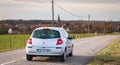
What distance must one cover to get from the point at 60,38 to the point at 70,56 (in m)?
3.61

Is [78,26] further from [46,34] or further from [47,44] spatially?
[47,44]

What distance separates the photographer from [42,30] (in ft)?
63.1

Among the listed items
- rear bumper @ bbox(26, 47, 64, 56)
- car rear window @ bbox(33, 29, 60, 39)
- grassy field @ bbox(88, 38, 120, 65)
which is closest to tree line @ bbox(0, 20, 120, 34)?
grassy field @ bbox(88, 38, 120, 65)

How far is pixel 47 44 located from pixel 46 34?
2.19 ft

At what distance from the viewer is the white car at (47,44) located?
60.4 feet

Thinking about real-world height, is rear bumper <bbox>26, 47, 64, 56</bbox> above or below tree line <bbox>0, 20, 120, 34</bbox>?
above

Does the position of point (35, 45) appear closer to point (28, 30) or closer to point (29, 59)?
point (29, 59)

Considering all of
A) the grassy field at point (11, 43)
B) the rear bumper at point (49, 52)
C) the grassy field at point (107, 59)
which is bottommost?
the grassy field at point (11, 43)

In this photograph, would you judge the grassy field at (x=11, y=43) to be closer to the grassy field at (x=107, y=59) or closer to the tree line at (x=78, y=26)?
the grassy field at (x=107, y=59)

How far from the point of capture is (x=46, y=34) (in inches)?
746

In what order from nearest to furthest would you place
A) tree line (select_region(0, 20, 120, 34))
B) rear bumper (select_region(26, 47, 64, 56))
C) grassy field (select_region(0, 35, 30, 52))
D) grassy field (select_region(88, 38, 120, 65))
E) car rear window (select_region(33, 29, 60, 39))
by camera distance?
grassy field (select_region(88, 38, 120, 65))
rear bumper (select_region(26, 47, 64, 56))
car rear window (select_region(33, 29, 60, 39))
grassy field (select_region(0, 35, 30, 52))
tree line (select_region(0, 20, 120, 34))

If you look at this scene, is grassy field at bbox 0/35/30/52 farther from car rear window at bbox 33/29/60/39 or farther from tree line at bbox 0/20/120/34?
tree line at bbox 0/20/120/34

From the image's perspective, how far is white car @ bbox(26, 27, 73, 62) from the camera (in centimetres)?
1842

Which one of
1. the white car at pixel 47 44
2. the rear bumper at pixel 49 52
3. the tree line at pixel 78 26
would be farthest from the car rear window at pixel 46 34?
the tree line at pixel 78 26
